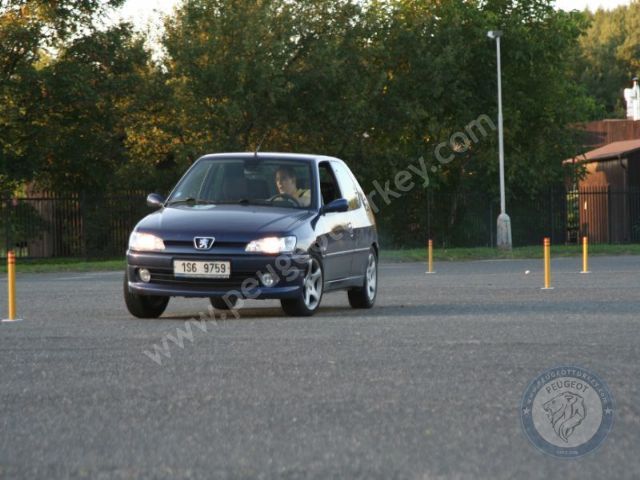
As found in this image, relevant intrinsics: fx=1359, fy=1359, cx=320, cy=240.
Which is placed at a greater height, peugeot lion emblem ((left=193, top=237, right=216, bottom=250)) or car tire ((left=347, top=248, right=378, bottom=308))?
peugeot lion emblem ((left=193, top=237, right=216, bottom=250))

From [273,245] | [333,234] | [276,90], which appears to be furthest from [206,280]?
[276,90]

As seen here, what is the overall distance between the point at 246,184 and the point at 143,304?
5.82 feet

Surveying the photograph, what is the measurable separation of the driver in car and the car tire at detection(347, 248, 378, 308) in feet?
5.02

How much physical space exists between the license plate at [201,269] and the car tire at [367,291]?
279 cm

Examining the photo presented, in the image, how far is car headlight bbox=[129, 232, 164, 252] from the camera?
45.5 feet

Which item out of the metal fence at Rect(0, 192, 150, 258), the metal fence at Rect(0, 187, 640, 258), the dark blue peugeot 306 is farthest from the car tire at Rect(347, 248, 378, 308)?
the metal fence at Rect(0, 192, 150, 258)

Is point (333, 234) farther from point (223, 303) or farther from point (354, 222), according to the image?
point (223, 303)

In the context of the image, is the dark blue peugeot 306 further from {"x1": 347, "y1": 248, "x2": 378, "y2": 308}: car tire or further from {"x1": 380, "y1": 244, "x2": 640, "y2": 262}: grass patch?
{"x1": 380, "y1": 244, "x2": 640, "y2": 262}: grass patch

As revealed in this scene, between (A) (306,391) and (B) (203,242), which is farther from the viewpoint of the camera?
(B) (203,242)

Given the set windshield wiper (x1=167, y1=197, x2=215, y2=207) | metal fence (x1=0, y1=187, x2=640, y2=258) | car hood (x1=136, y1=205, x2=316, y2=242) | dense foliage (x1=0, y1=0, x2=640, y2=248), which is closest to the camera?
car hood (x1=136, y1=205, x2=316, y2=242)

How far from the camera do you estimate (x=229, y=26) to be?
4469cm

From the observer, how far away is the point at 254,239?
13.7 metres

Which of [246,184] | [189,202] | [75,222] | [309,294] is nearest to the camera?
[309,294]

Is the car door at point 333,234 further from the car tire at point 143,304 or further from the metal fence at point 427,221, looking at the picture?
the metal fence at point 427,221
